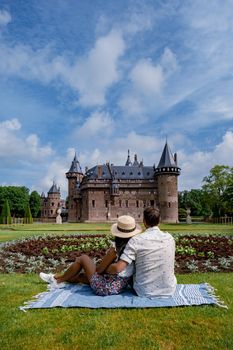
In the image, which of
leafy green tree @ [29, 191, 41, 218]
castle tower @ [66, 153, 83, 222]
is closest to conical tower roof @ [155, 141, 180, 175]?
castle tower @ [66, 153, 83, 222]

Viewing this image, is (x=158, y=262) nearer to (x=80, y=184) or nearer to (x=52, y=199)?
(x=80, y=184)

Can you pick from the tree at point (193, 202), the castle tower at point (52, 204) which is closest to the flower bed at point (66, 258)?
the tree at point (193, 202)

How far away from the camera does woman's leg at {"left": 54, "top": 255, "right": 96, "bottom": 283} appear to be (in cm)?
591

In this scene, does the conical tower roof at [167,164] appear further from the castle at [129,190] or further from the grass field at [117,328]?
the grass field at [117,328]

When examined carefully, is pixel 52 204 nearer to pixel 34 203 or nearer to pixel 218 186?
pixel 34 203

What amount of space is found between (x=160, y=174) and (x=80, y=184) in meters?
18.3

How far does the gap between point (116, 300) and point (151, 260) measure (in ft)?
2.69

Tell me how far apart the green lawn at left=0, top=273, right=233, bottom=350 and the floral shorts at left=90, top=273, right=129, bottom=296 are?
0.55 meters

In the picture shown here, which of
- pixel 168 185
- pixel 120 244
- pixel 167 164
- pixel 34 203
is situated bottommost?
pixel 120 244

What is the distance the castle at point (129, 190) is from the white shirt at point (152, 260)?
58506 mm

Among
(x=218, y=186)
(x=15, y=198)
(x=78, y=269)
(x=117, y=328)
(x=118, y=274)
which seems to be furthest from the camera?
(x=15, y=198)

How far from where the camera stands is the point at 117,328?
14.2 ft

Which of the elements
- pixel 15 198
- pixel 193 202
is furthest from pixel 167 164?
pixel 15 198

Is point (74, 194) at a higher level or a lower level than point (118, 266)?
higher
